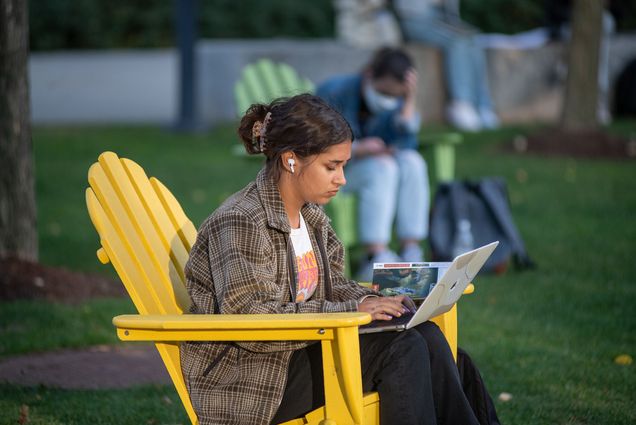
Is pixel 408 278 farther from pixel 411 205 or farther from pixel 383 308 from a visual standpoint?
pixel 411 205

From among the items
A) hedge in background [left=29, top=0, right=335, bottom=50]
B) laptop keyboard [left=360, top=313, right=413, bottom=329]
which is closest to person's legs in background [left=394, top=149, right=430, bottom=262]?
laptop keyboard [left=360, top=313, right=413, bottom=329]

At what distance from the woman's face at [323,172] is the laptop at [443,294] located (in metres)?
0.46

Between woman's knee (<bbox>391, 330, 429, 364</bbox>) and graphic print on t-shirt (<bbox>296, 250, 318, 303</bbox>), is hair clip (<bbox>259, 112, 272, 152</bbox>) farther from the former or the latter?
woman's knee (<bbox>391, 330, 429, 364</bbox>)

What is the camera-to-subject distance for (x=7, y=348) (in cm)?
523

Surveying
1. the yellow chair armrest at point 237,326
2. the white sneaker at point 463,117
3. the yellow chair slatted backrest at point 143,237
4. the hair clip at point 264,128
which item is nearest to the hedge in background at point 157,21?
the white sneaker at point 463,117

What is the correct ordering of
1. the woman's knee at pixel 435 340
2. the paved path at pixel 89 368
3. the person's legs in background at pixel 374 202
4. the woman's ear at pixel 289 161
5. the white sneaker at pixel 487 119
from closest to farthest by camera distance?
the woman's knee at pixel 435 340 < the woman's ear at pixel 289 161 < the paved path at pixel 89 368 < the person's legs in background at pixel 374 202 < the white sneaker at pixel 487 119

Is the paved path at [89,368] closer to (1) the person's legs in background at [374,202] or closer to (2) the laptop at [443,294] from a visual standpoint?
(2) the laptop at [443,294]

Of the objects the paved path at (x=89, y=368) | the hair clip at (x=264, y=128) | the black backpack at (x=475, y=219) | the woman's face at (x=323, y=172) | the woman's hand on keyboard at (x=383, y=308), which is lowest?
the paved path at (x=89, y=368)

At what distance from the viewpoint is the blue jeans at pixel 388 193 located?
6957 millimetres

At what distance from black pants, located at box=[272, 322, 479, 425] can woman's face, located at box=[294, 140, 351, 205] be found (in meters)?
0.49

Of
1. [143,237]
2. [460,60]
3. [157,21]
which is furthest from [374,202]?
[157,21]

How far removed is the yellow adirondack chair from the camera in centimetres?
310

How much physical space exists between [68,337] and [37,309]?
1.64 feet

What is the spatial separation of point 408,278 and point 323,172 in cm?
44
